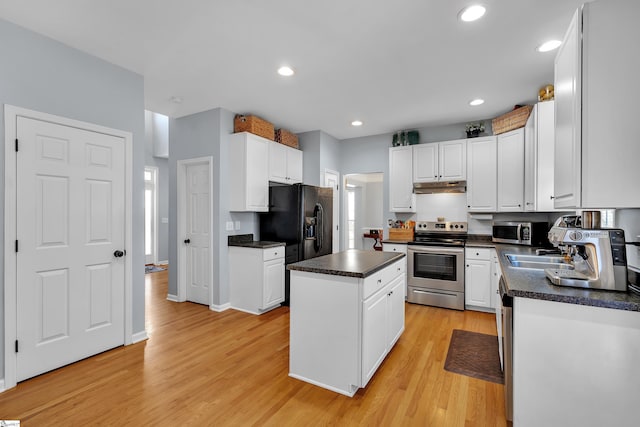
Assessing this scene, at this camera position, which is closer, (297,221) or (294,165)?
(297,221)

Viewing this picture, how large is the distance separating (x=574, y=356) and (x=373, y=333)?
1177mm

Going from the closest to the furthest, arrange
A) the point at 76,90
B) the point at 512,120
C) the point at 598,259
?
the point at 598,259
the point at 76,90
the point at 512,120

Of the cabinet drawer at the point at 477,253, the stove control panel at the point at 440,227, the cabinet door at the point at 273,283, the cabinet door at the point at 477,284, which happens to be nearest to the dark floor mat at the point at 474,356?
Result: the cabinet door at the point at 477,284

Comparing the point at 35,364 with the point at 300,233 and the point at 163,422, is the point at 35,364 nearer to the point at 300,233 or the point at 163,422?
the point at 163,422

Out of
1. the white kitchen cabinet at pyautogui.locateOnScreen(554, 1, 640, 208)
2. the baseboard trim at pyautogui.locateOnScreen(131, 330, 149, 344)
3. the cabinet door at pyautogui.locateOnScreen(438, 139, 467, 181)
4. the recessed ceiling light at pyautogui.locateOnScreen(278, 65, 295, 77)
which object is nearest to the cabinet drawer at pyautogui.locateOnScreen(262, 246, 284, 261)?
the baseboard trim at pyautogui.locateOnScreen(131, 330, 149, 344)

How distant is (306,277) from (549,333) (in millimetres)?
1473

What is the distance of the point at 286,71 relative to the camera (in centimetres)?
297

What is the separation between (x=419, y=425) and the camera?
1.85 m

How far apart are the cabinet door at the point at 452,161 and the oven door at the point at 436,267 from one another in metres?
1.12

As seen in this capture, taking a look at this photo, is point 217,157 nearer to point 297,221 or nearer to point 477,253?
point 297,221

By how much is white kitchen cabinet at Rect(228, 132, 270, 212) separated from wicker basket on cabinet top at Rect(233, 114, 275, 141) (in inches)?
3.0

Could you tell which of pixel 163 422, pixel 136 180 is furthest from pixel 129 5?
pixel 163 422

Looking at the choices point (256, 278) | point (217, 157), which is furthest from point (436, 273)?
point (217, 157)

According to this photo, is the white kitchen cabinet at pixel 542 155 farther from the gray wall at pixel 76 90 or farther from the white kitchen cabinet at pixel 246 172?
the gray wall at pixel 76 90
